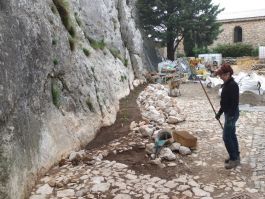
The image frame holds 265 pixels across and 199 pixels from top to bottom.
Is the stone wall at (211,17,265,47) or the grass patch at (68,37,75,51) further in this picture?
the stone wall at (211,17,265,47)

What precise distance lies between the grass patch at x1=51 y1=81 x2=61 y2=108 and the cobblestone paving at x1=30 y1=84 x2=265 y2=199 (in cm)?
127

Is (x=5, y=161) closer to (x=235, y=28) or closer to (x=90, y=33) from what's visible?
(x=90, y=33)

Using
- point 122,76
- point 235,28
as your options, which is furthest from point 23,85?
point 235,28

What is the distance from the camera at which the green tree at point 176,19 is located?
27248 millimetres

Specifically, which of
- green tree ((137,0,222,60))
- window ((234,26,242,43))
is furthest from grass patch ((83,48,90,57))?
window ((234,26,242,43))

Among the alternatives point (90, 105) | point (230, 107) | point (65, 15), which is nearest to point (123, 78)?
point (65, 15)

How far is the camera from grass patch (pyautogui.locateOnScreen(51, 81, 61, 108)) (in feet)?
24.8

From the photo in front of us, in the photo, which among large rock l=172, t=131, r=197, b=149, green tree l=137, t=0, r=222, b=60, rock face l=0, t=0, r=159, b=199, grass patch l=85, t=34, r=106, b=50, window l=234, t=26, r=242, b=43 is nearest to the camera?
rock face l=0, t=0, r=159, b=199

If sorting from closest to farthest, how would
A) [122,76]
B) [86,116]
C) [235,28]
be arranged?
1. [86,116]
2. [122,76]
3. [235,28]

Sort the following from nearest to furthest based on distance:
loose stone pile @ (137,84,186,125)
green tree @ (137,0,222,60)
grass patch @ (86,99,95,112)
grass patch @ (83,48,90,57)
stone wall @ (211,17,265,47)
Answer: grass patch @ (86,99,95,112) → grass patch @ (83,48,90,57) → loose stone pile @ (137,84,186,125) → green tree @ (137,0,222,60) → stone wall @ (211,17,265,47)

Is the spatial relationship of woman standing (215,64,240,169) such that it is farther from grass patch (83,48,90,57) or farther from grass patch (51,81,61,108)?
grass patch (83,48,90,57)

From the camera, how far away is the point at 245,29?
134ft

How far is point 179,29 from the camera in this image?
91.6 ft

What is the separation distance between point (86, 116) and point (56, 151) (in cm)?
183
